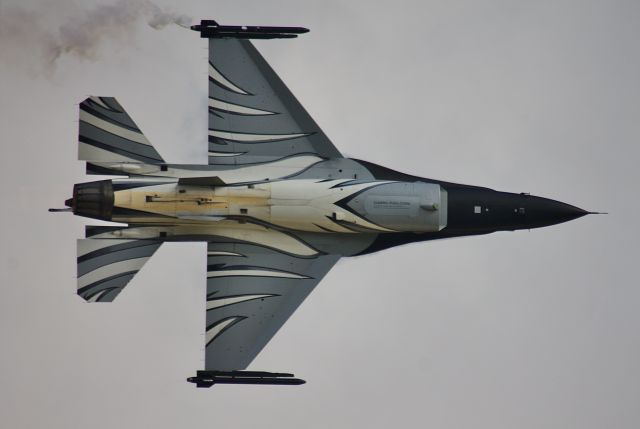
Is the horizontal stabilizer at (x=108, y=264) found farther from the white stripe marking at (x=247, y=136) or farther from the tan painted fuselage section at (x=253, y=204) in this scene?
the white stripe marking at (x=247, y=136)

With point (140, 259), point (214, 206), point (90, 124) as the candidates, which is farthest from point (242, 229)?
point (90, 124)

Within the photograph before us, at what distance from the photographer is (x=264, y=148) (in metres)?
20.9

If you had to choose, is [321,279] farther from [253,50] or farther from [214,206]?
[253,50]

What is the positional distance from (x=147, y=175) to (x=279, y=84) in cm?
323

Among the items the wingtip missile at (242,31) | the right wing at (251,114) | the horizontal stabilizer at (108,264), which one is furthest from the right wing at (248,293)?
the wingtip missile at (242,31)

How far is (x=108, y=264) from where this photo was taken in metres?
20.3

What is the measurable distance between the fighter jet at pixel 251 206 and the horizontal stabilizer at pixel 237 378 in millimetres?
20

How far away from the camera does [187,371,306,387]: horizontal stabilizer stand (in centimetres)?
2041

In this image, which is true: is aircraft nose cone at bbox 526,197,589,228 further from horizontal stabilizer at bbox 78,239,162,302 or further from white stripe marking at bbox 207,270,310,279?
horizontal stabilizer at bbox 78,239,162,302

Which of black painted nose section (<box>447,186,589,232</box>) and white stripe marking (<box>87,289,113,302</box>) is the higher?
black painted nose section (<box>447,186,589,232</box>)

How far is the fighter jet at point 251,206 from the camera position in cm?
2014

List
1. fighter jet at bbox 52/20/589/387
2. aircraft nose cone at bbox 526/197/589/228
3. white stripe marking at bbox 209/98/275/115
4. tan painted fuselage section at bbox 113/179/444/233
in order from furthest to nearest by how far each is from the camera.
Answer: white stripe marking at bbox 209/98/275/115 → aircraft nose cone at bbox 526/197/589/228 → fighter jet at bbox 52/20/589/387 → tan painted fuselage section at bbox 113/179/444/233

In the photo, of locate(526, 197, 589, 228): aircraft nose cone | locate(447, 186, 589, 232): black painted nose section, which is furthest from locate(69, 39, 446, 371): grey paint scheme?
locate(526, 197, 589, 228): aircraft nose cone

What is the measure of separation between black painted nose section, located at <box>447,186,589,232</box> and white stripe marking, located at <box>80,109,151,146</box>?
6135mm
